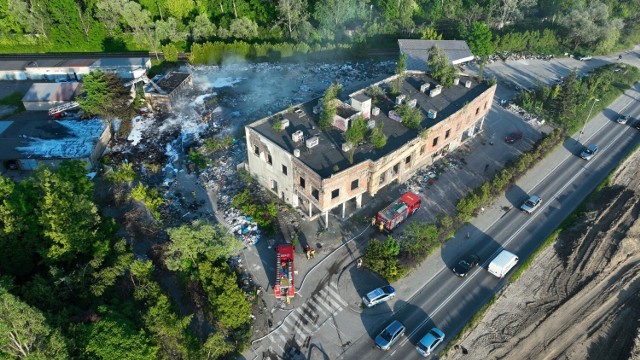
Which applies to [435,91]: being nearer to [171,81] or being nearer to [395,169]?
[395,169]

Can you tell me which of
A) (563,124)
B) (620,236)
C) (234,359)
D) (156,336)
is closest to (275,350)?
(234,359)

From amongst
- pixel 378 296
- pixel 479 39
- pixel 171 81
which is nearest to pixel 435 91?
pixel 378 296

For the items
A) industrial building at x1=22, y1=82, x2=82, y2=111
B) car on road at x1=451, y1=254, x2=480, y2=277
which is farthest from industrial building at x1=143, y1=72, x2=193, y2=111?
car on road at x1=451, y1=254, x2=480, y2=277

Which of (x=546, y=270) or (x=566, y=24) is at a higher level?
(x=566, y=24)

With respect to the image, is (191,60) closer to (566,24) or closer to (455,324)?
(455,324)

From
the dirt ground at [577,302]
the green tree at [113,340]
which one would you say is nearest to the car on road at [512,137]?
the dirt ground at [577,302]

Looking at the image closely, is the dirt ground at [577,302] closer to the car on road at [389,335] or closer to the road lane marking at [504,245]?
the road lane marking at [504,245]

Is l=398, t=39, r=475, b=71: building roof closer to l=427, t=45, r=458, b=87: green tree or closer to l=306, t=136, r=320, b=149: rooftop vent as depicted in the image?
l=427, t=45, r=458, b=87: green tree
